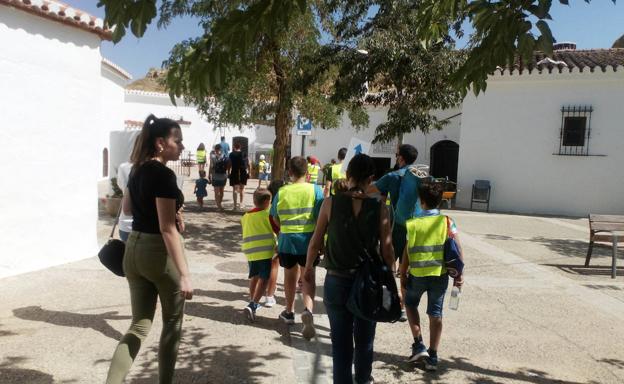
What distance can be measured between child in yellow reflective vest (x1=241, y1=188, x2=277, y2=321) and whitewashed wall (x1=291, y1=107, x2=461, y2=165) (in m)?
13.1

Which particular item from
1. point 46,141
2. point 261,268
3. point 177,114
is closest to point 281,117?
point 46,141

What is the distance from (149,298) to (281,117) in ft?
25.7

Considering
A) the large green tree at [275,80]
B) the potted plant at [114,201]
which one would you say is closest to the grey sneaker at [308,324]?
the large green tree at [275,80]

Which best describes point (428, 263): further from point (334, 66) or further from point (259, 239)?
point (334, 66)

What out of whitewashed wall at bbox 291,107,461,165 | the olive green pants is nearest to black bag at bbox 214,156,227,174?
whitewashed wall at bbox 291,107,461,165

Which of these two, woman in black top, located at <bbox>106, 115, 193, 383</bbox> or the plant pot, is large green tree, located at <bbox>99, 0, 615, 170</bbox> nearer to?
the plant pot

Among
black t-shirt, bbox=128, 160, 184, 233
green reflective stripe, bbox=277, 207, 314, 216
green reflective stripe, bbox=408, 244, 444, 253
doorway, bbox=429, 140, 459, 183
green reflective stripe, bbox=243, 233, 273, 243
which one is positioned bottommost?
green reflective stripe, bbox=243, 233, 273, 243

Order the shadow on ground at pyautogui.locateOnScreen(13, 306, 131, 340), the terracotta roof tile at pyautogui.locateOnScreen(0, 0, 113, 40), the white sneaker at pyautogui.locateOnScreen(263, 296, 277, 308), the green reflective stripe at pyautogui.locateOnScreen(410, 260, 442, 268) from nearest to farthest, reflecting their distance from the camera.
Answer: the green reflective stripe at pyautogui.locateOnScreen(410, 260, 442, 268) → the shadow on ground at pyautogui.locateOnScreen(13, 306, 131, 340) → the white sneaker at pyautogui.locateOnScreen(263, 296, 277, 308) → the terracotta roof tile at pyautogui.locateOnScreen(0, 0, 113, 40)

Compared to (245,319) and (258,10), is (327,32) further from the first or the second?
(258,10)

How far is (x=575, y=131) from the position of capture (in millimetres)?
14680

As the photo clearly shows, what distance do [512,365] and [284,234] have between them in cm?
212

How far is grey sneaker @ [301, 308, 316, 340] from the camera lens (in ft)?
13.6

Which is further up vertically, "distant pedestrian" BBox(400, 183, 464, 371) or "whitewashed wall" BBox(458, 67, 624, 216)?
"whitewashed wall" BBox(458, 67, 624, 216)

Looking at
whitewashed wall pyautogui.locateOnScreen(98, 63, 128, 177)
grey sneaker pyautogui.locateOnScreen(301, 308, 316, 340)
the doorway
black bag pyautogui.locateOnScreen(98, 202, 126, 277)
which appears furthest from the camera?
whitewashed wall pyautogui.locateOnScreen(98, 63, 128, 177)
